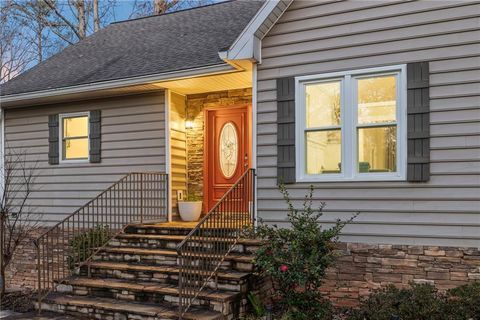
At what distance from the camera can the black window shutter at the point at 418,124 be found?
515 centimetres

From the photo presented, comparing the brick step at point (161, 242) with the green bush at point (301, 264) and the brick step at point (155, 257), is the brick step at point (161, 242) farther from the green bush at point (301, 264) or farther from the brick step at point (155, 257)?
the green bush at point (301, 264)

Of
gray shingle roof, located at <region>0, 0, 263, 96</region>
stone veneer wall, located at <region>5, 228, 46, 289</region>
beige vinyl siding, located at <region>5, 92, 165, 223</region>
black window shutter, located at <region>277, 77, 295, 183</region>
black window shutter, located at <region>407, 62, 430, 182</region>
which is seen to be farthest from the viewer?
stone veneer wall, located at <region>5, 228, 46, 289</region>

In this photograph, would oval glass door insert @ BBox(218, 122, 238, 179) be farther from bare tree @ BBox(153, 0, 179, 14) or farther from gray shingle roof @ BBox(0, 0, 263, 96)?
bare tree @ BBox(153, 0, 179, 14)

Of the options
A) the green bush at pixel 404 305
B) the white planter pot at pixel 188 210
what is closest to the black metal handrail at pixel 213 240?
the white planter pot at pixel 188 210

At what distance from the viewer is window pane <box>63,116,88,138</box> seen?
844cm

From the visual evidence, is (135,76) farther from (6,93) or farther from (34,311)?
(34,311)

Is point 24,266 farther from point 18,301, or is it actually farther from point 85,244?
point 85,244

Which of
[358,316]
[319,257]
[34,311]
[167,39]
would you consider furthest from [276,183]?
[167,39]

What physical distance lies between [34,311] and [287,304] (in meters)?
3.60

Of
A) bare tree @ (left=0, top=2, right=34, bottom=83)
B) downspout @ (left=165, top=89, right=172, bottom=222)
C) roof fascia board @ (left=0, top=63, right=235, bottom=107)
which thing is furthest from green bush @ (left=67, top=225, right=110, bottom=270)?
bare tree @ (left=0, top=2, right=34, bottom=83)

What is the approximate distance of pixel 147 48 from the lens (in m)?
8.79

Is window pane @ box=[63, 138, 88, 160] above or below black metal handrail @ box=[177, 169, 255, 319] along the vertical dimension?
above

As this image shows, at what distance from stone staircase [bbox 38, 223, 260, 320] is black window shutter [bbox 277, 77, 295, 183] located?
1072 mm

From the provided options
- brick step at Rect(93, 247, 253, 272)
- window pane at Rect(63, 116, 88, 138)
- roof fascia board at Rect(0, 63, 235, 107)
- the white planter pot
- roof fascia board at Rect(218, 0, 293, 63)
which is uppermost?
roof fascia board at Rect(218, 0, 293, 63)
